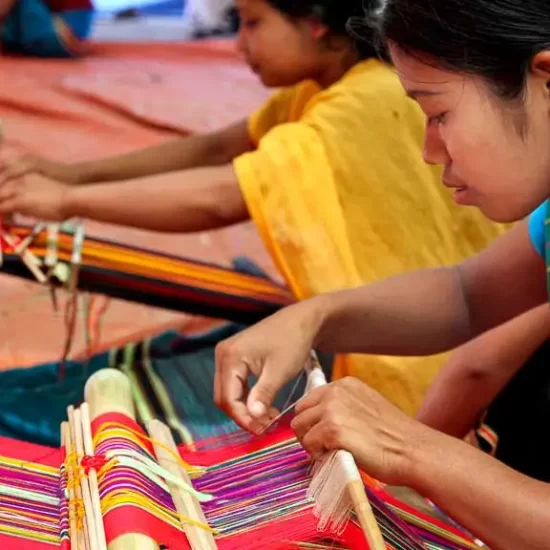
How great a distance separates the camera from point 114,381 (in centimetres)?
102

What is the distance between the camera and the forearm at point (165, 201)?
4.50 ft

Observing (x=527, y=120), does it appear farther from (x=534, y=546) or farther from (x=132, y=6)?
(x=132, y=6)

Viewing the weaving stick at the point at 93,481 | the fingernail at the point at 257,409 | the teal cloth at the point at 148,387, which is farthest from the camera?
the teal cloth at the point at 148,387

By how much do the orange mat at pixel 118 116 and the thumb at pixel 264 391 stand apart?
0.57m

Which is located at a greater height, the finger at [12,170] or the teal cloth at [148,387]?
the finger at [12,170]

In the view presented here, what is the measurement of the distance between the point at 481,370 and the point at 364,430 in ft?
1.63

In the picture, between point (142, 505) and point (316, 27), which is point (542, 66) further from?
point (316, 27)

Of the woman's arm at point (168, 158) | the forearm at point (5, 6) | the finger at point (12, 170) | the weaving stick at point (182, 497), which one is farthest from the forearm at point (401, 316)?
the forearm at point (5, 6)

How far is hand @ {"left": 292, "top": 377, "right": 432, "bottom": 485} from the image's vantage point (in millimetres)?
745

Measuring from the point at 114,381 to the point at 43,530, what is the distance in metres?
0.24

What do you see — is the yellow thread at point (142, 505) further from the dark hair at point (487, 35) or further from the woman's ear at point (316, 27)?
the woman's ear at point (316, 27)

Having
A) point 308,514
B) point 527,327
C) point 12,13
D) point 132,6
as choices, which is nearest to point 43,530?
point 308,514

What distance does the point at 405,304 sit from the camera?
1094 millimetres

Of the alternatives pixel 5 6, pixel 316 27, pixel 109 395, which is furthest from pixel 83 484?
pixel 5 6
